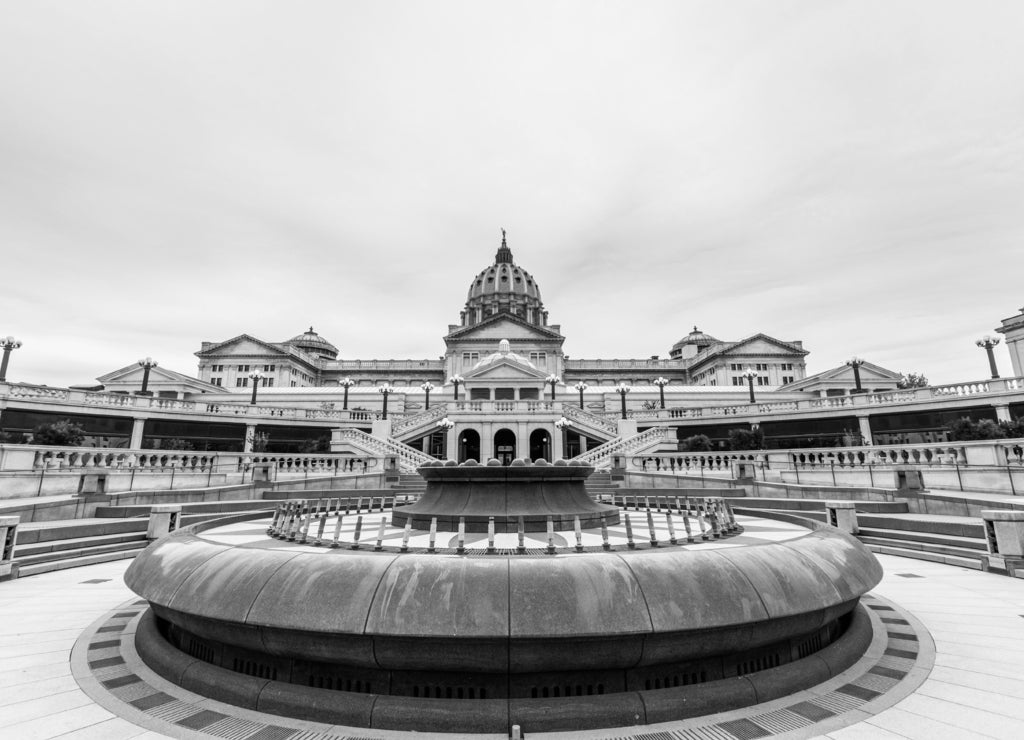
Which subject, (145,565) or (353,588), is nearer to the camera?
(353,588)

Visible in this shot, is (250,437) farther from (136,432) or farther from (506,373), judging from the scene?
(506,373)

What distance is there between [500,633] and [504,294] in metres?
119

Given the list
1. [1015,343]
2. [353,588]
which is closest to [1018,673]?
[353,588]

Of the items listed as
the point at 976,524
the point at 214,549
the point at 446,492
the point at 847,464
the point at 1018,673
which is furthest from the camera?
the point at 847,464

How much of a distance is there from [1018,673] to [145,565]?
32.7 ft

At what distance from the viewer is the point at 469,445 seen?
53.0 meters

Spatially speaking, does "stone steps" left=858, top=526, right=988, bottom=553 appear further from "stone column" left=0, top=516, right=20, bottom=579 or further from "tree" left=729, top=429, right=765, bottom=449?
"stone column" left=0, top=516, right=20, bottom=579

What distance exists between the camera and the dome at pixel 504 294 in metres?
121

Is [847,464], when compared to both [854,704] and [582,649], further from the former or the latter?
[582,649]

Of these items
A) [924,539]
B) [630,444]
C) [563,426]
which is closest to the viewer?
[924,539]

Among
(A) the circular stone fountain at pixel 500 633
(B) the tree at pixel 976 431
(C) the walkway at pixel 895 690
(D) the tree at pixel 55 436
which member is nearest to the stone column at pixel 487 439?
(D) the tree at pixel 55 436

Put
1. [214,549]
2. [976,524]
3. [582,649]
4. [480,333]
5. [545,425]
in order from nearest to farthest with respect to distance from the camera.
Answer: [582,649]
[214,549]
[976,524]
[545,425]
[480,333]

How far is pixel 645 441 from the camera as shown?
37031 mm

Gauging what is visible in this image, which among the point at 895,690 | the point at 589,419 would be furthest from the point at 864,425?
the point at 895,690
